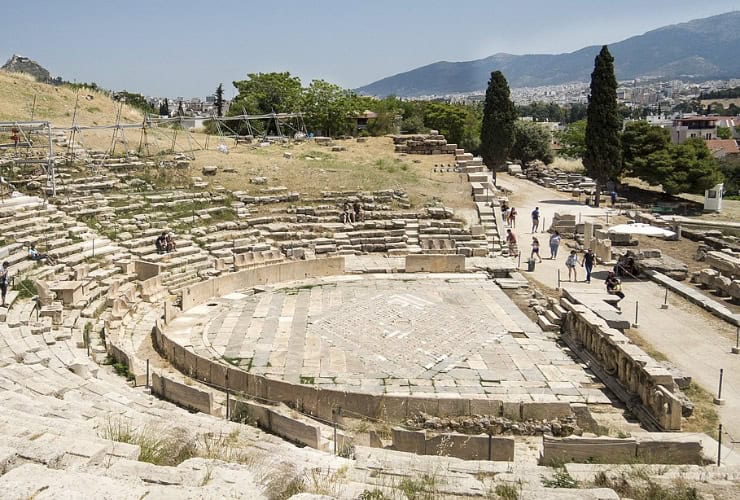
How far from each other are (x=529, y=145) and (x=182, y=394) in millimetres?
42640

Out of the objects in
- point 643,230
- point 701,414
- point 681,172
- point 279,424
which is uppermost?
point 681,172

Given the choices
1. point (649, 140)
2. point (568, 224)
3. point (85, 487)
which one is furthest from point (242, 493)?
point (649, 140)

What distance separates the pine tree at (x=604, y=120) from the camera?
34.9 meters

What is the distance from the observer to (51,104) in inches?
1375

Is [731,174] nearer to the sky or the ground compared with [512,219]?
nearer to the sky

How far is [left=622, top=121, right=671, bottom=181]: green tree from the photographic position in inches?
1582

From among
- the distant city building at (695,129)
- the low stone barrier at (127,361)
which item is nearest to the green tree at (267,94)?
the low stone barrier at (127,361)

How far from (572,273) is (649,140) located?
22.3 metres

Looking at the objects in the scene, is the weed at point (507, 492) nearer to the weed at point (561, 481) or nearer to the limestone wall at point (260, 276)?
the weed at point (561, 481)

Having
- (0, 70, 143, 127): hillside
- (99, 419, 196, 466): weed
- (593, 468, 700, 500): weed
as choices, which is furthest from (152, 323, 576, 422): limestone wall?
(0, 70, 143, 127): hillside

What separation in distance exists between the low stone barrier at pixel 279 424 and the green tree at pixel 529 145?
4247 centimetres

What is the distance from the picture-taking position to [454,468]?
797cm

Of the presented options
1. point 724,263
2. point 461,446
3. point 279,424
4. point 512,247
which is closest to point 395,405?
point 461,446

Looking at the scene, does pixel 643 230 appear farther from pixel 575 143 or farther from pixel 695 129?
pixel 695 129
